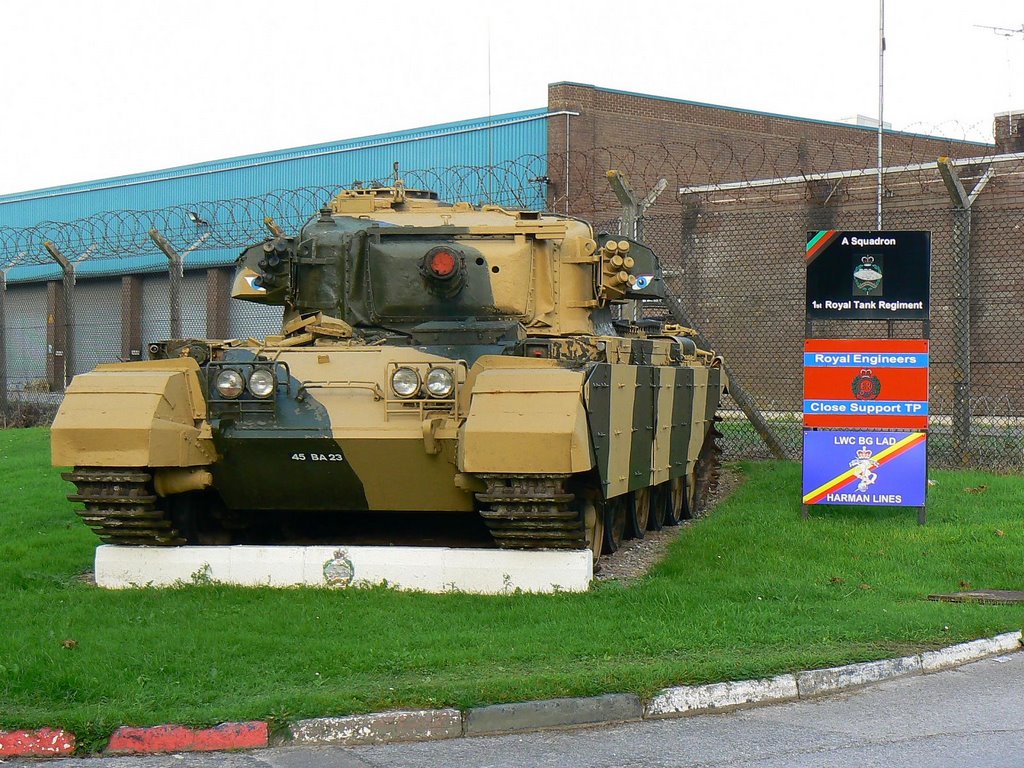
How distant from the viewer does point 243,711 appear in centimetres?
646

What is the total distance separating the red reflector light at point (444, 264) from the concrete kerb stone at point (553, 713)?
4699mm

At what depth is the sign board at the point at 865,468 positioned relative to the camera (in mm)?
12230

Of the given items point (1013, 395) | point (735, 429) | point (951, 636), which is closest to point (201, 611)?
point (951, 636)

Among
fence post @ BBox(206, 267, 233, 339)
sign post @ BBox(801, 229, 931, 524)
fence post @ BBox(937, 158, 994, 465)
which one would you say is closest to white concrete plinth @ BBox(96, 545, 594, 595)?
sign post @ BBox(801, 229, 931, 524)

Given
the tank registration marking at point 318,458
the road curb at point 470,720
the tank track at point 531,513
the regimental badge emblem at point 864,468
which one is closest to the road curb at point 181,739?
the road curb at point 470,720

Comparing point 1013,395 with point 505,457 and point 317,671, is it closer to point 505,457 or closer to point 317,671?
point 505,457

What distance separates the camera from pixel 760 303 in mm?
22672

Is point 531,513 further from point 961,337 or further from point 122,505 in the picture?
point 961,337

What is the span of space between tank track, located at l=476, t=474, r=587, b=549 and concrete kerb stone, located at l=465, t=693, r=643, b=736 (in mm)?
2577

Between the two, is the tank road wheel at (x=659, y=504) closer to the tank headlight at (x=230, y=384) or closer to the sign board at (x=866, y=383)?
the sign board at (x=866, y=383)

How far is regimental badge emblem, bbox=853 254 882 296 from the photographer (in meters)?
12.7

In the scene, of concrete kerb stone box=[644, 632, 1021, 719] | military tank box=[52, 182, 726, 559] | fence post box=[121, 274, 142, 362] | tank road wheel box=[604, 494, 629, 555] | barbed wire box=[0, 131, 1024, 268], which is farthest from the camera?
fence post box=[121, 274, 142, 362]

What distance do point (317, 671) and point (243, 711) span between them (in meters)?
0.81

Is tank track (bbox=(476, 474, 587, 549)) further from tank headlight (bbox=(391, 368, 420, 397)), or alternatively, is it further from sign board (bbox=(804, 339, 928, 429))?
sign board (bbox=(804, 339, 928, 429))
